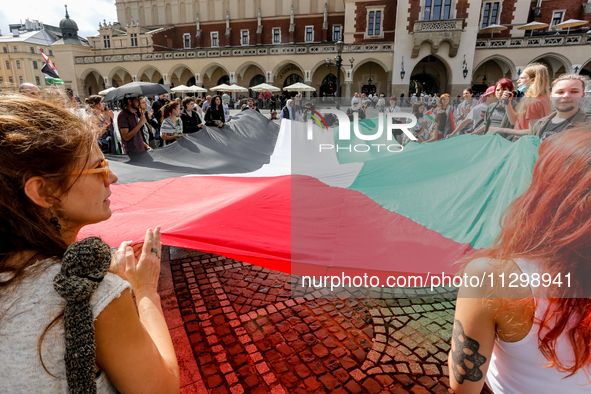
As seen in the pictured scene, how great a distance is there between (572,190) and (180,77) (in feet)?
126

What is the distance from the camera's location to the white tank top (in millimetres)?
914

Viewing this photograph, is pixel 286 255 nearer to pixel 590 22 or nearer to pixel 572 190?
pixel 572 190

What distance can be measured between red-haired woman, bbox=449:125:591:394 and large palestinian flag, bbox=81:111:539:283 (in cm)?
94

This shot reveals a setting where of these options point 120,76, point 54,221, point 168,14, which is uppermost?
point 168,14

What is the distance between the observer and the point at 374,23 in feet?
93.6

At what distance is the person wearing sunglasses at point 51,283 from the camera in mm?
746

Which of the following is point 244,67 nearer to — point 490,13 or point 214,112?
point 490,13

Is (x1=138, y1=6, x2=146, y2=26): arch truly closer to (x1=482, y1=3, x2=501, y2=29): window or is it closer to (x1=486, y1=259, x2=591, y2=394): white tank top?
(x1=482, y1=3, x2=501, y2=29): window

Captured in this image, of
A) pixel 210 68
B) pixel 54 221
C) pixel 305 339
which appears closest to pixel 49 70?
pixel 305 339

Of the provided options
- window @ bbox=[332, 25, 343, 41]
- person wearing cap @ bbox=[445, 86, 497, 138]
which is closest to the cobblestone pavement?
person wearing cap @ bbox=[445, 86, 497, 138]

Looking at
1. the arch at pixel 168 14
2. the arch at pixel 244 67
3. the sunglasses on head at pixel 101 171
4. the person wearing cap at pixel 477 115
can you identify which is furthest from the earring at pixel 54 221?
the arch at pixel 168 14

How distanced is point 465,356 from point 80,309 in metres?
1.13

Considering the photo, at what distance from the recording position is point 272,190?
3119 millimetres

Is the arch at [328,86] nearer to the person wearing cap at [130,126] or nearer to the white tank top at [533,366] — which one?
the person wearing cap at [130,126]
